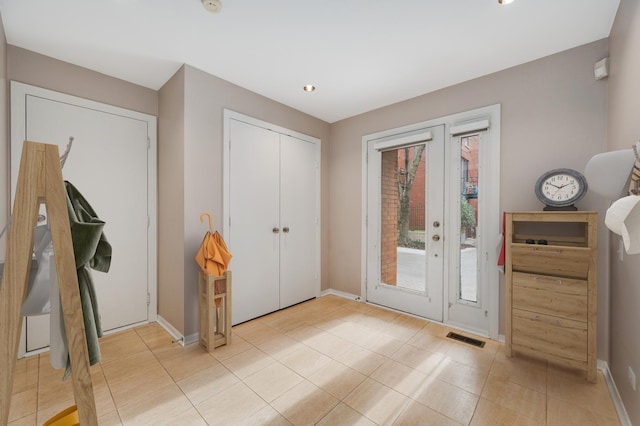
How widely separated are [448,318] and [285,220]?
2.15 meters

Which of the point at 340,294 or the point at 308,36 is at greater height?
the point at 308,36

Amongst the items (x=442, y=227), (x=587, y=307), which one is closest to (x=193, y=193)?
(x=442, y=227)

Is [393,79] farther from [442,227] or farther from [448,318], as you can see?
[448,318]

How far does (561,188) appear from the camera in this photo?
7.24 feet

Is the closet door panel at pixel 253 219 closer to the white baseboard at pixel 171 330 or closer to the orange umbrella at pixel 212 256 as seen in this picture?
the orange umbrella at pixel 212 256

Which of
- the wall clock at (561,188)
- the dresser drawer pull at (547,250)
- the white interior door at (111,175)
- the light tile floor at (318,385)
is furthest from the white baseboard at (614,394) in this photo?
the white interior door at (111,175)

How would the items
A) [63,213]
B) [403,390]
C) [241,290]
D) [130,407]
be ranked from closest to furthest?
[63,213] < [130,407] < [403,390] < [241,290]

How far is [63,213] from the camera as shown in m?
0.97

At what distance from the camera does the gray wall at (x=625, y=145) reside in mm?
1527

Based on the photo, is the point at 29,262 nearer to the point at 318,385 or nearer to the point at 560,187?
the point at 318,385

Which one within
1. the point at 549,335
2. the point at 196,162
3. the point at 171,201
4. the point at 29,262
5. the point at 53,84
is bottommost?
the point at 549,335

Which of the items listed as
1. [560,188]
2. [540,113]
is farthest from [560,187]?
[540,113]

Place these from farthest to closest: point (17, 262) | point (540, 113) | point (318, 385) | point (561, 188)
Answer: point (540, 113)
point (561, 188)
point (318, 385)
point (17, 262)

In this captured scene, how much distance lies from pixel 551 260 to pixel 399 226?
1515mm
